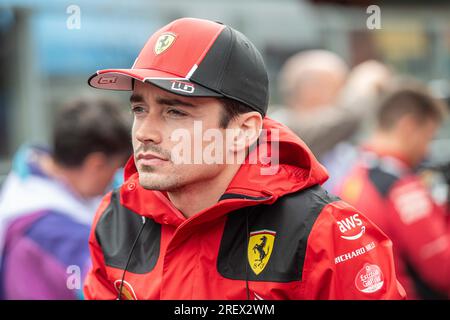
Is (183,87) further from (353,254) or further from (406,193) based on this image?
(406,193)

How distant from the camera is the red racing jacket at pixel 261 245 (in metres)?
1.93

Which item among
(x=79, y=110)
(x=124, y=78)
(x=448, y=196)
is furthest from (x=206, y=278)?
(x=448, y=196)

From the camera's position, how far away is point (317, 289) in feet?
6.29

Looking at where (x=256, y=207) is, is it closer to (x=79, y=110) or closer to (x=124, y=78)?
(x=124, y=78)

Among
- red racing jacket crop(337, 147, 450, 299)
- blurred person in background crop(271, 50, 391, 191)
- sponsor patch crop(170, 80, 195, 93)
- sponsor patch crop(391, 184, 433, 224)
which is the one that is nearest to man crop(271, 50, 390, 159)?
blurred person in background crop(271, 50, 391, 191)

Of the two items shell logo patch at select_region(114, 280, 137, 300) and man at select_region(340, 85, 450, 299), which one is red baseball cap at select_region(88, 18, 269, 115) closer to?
shell logo patch at select_region(114, 280, 137, 300)

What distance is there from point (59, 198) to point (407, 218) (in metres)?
1.69

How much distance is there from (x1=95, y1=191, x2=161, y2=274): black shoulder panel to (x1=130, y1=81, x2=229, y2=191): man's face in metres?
Answer: 0.21

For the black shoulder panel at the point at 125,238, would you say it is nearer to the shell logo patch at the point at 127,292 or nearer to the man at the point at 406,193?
the shell logo patch at the point at 127,292

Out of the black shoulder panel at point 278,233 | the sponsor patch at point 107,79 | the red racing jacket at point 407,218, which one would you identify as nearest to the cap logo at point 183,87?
the sponsor patch at point 107,79

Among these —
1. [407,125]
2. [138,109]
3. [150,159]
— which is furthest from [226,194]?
[407,125]

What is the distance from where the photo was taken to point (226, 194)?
6.67 feet

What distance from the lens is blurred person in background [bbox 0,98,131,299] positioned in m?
3.16

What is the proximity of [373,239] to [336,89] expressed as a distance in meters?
3.41
